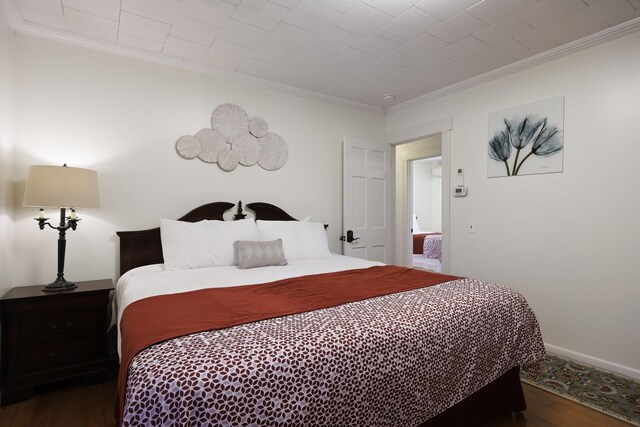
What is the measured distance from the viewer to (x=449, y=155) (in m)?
3.55

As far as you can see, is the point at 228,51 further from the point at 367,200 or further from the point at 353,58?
the point at 367,200

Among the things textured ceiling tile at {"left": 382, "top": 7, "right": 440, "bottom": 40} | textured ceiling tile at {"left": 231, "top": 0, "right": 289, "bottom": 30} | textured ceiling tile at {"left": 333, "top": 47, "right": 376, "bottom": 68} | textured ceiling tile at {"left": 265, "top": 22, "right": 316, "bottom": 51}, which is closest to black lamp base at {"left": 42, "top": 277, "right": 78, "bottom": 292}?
textured ceiling tile at {"left": 231, "top": 0, "right": 289, "bottom": 30}

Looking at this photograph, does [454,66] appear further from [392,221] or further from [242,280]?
[242,280]

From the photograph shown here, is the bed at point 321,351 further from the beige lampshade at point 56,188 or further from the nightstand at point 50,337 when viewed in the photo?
the beige lampshade at point 56,188

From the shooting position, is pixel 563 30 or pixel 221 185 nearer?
pixel 563 30

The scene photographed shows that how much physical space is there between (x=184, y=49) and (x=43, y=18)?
0.91 meters

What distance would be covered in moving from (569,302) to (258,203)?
2870 millimetres

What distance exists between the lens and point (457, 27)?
7.69ft

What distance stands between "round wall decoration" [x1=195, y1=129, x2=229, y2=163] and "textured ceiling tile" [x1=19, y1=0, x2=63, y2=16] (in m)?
1.22

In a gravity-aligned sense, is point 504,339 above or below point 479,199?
below

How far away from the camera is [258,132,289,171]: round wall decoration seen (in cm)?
337

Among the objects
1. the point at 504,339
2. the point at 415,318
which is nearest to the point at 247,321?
the point at 415,318

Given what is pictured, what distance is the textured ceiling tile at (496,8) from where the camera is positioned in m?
2.06

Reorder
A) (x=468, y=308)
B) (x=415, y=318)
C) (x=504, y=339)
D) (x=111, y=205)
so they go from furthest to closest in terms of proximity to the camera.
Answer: (x=111, y=205) < (x=504, y=339) < (x=468, y=308) < (x=415, y=318)
